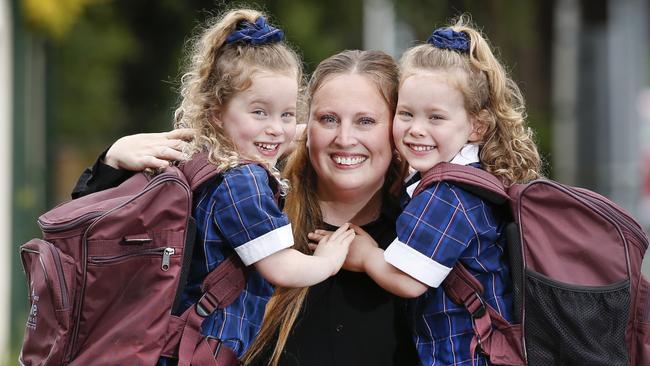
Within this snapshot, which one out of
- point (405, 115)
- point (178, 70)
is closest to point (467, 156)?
point (405, 115)

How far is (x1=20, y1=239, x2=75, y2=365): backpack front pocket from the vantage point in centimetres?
283

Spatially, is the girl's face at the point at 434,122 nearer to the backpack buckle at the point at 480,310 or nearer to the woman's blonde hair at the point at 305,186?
the woman's blonde hair at the point at 305,186

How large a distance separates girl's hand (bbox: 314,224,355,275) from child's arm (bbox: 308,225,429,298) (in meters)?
0.02

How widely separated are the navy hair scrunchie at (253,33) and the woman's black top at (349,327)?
0.59 meters

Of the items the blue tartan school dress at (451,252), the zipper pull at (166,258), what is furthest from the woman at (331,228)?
the zipper pull at (166,258)

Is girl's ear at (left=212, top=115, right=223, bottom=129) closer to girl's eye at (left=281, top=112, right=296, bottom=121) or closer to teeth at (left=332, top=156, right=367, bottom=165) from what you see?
girl's eye at (left=281, top=112, right=296, bottom=121)

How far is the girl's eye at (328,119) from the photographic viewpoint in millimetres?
3449

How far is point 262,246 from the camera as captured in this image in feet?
9.89

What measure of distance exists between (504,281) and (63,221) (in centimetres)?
123

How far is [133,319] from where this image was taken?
9.28ft

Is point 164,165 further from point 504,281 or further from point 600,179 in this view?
point 600,179

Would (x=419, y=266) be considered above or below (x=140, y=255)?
below

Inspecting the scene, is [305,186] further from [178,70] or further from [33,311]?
[178,70]

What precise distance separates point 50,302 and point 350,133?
108 cm
